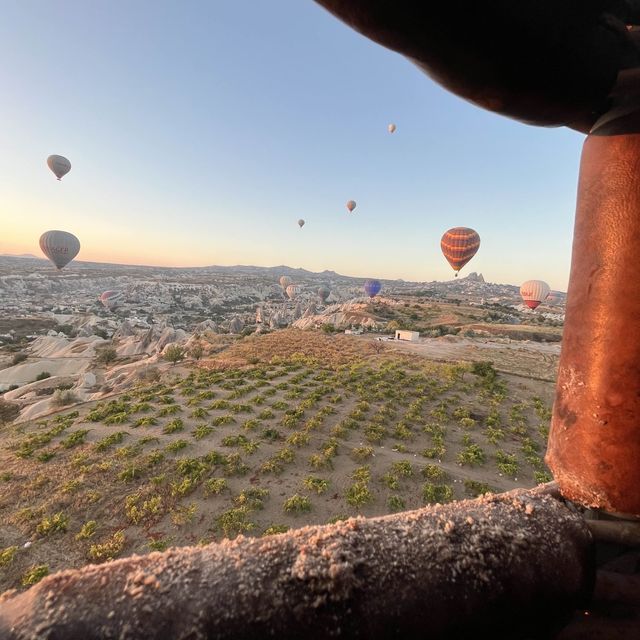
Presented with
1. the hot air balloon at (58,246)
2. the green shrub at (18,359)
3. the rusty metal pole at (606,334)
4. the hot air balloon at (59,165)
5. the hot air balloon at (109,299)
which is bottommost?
the green shrub at (18,359)

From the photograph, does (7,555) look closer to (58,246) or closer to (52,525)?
(52,525)

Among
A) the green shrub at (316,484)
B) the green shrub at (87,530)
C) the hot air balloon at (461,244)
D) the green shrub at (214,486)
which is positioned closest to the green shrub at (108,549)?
the green shrub at (87,530)

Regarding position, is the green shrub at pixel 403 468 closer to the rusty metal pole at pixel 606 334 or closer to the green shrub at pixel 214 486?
the green shrub at pixel 214 486

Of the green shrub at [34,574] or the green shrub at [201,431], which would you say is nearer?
the green shrub at [34,574]

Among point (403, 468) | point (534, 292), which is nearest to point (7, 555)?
point (403, 468)

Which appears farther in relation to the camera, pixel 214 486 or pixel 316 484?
pixel 316 484

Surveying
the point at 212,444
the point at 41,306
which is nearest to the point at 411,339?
the point at 212,444
